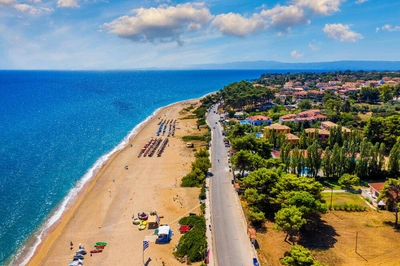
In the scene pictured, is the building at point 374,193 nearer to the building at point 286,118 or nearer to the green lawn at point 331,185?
the green lawn at point 331,185

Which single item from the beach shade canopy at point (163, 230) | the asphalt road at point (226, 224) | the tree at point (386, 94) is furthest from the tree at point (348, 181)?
the tree at point (386, 94)

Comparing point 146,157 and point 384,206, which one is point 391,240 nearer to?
point 384,206

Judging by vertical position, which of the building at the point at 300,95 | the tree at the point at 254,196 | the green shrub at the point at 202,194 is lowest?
the green shrub at the point at 202,194

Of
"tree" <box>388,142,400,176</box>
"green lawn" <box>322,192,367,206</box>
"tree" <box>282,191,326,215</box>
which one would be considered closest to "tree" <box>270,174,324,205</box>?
"tree" <box>282,191,326,215</box>

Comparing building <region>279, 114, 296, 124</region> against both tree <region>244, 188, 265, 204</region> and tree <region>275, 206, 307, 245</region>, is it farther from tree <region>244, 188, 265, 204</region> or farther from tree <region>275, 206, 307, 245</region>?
tree <region>275, 206, 307, 245</region>

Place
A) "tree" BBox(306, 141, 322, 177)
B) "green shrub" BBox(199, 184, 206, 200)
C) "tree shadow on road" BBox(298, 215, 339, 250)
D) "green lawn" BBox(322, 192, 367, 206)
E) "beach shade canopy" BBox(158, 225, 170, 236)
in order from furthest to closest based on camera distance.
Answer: "tree" BBox(306, 141, 322, 177), "green shrub" BBox(199, 184, 206, 200), "green lawn" BBox(322, 192, 367, 206), "beach shade canopy" BBox(158, 225, 170, 236), "tree shadow on road" BBox(298, 215, 339, 250)

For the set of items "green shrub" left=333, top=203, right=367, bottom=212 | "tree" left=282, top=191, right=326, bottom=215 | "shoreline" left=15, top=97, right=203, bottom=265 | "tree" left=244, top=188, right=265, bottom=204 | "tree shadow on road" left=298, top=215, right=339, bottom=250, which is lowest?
"shoreline" left=15, top=97, right=203, bottom=265
